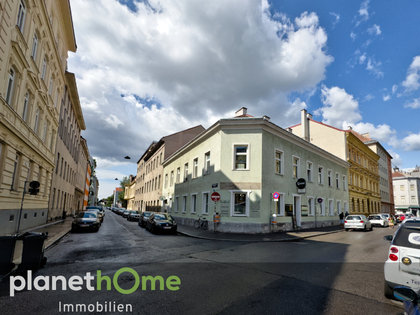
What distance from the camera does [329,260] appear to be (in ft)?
28.9

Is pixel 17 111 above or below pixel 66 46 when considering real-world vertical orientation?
below

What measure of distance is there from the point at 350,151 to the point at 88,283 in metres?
36.4

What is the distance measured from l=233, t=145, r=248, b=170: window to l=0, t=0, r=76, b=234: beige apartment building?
43.4 ft

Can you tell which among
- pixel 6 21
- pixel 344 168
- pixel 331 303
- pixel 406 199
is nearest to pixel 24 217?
pixel 6 21

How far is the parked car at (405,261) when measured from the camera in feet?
15.1

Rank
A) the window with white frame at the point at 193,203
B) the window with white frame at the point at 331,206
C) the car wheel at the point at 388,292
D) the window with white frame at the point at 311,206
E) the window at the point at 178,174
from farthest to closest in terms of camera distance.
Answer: the window at the point at 178,174 → the window with white frame at the point at 331,206 → the window with white frame at the point at 311,206 → the window with white frame at the point at 193,203 → the car wheel at the point at 388,292

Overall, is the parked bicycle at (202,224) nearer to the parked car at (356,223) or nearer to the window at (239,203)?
the window at (239,203)

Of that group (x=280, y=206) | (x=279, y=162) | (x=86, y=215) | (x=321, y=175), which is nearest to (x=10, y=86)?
(x=86, y=215)

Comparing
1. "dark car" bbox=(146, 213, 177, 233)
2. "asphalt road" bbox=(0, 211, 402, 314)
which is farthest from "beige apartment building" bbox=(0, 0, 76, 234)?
"dark car" bbox=(146, 213, 177, 233)

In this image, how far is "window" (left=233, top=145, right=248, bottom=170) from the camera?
18.4m

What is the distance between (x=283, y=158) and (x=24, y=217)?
18725 mm

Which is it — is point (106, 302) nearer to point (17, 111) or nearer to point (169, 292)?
point (169, 292)

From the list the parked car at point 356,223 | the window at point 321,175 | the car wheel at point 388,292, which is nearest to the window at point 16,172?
the car wheel at point 388,292

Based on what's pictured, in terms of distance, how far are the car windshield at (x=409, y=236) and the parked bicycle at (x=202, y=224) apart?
47.5 feet
